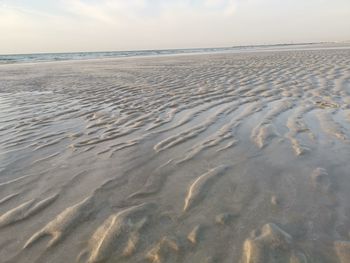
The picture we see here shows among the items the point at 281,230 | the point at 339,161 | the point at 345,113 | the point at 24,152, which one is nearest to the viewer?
the point at 281,230

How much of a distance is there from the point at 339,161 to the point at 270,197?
133 cm

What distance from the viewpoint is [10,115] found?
7250 millimetres

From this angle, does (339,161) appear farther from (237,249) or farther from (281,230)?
(237,249)

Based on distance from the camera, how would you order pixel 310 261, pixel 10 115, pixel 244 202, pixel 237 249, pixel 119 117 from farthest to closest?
pixel 10 115
pixel 119 117
pixel 244 202
pixel 237 249
pixel 310 261

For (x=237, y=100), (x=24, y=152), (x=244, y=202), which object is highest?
(x=244, y=202)

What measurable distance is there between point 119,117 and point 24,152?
2272 mm

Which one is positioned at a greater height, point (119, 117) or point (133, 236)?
point (133, 236)

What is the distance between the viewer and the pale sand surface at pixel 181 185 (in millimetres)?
2275

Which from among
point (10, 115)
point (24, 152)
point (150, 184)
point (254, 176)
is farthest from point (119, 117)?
point (254, 176)

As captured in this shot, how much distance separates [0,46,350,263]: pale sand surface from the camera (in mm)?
2275

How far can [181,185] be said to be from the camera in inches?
128

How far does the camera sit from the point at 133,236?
2404 millimetres

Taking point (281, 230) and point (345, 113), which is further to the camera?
point (345, 113)

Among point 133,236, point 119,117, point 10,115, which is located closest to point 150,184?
point 133,236
